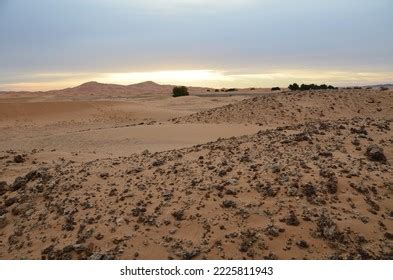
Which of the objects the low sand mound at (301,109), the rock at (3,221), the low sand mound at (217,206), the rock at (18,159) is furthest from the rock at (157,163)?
the low sand mound at (301,109)

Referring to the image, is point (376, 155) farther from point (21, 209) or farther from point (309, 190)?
point (21, 209)

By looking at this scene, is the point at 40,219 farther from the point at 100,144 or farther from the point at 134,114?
the point at 134,114

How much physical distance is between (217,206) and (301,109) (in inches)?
429

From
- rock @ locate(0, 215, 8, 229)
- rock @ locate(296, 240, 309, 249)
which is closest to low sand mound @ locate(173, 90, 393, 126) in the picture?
rock @ locate(0, 215, 8, 229)

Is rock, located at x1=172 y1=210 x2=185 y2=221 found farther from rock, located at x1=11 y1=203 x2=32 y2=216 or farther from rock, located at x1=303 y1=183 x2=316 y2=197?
rock, located at x1=11 y1=203 x2=32 y2=216

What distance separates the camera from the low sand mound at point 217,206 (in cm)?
386

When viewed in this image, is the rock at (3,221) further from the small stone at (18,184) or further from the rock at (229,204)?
the rock at (229,204)

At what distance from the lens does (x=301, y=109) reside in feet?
47.8

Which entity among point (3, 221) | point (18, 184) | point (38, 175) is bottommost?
point (3, 221)

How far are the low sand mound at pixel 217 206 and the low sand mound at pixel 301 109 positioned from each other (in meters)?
7.99

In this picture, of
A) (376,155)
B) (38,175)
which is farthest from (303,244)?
(38,175)

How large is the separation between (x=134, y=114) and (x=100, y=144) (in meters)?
10.7

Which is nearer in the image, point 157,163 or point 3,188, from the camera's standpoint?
point 157,163

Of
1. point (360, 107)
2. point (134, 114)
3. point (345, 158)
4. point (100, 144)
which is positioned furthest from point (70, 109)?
point (345, 158)
